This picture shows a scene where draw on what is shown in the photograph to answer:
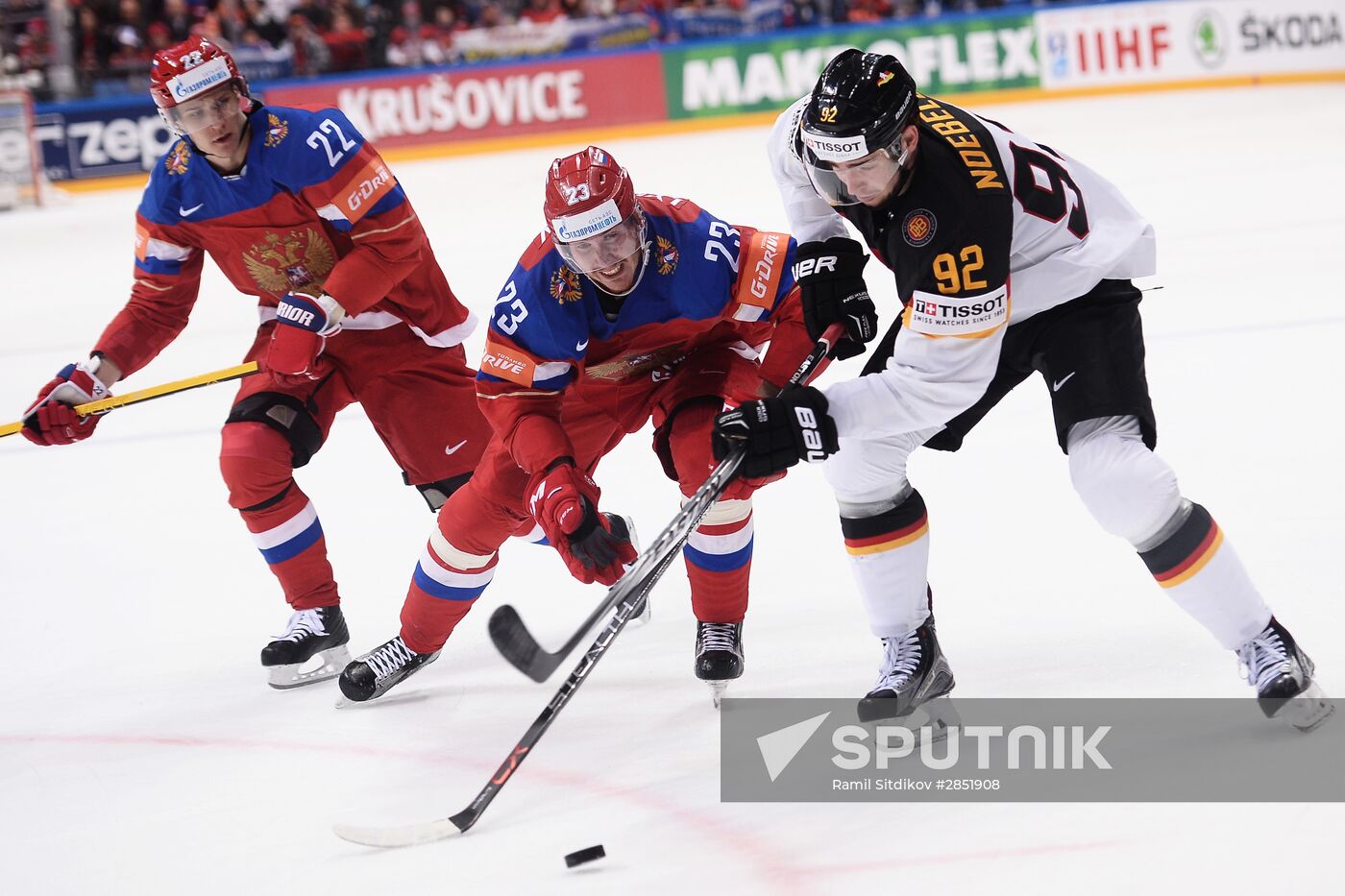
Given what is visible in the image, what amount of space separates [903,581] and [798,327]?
23.7 inches

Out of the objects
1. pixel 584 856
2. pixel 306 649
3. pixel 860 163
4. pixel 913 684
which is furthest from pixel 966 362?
pixel 306 649

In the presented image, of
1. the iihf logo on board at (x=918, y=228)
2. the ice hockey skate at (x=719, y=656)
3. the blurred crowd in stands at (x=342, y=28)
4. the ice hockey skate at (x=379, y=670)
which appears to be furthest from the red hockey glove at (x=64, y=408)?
the blurred crowd in stands at (x=342, y=28)

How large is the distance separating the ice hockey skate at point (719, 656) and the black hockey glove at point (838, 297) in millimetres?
641

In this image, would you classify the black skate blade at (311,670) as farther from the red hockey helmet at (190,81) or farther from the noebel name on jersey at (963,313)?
the noebel name on jersey at (963,313)

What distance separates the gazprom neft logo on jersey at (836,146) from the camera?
2449mm

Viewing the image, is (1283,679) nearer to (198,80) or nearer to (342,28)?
(198,80)

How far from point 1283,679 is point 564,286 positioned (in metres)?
1.55

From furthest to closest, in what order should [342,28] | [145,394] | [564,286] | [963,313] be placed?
[342,28], [145,394], [564,286], [963,313]

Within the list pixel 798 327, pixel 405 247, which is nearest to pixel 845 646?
pixel 798 327

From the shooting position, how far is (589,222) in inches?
111

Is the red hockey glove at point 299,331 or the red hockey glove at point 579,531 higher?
the red hockey glove at point 299,331

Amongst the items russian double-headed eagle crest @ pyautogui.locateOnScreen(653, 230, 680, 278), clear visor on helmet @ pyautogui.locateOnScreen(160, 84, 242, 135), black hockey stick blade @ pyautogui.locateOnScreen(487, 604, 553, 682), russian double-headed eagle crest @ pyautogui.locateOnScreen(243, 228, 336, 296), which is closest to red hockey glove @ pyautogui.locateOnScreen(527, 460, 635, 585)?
black hockey stick blade @ pyautogui.locateOnScreen(487, 604, 553, 682)

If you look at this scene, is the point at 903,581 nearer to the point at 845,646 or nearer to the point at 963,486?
the point at 845,646

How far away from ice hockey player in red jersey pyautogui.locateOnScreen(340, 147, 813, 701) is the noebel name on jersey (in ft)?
1.98
